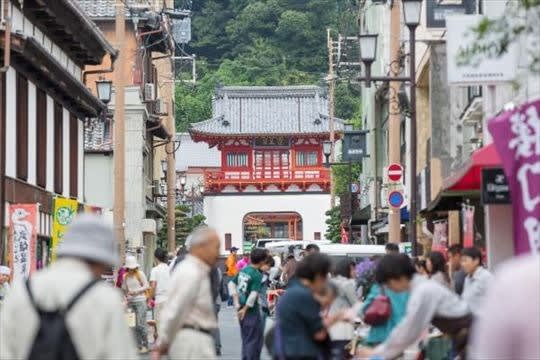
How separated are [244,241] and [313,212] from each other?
5199mm

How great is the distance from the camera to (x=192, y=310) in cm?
1122

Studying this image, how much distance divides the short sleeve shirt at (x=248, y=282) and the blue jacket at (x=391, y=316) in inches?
231

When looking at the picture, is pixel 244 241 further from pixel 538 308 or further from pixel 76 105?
pixel 538 308

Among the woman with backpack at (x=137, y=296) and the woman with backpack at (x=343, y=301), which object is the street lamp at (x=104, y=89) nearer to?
the woman with backpack at (x=137, y=296)

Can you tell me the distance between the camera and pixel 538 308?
542cm

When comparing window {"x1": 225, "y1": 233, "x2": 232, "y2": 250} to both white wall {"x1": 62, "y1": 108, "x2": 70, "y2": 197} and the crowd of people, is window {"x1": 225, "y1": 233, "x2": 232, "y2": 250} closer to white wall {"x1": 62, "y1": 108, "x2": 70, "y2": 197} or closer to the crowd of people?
white wall {"x1": 62, "y1": 108, "x2": 70, "y2": 197}

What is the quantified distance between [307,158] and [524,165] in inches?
3022

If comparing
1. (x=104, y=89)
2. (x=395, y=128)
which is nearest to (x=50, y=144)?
(x=104, y=89)

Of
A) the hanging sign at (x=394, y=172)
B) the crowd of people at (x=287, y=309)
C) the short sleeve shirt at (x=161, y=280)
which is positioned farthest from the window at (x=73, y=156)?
the crowd of people at (x=287, y=309)

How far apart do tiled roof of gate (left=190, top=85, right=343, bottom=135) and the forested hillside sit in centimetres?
1306

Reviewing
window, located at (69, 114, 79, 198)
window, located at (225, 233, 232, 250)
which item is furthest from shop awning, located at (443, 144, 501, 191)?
window, located at (225, 233, 232, 250)

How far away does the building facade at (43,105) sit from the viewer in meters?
26.3

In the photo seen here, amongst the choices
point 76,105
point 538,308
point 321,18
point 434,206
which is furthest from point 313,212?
point 538,308

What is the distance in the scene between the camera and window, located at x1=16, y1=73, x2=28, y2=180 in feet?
91.6
